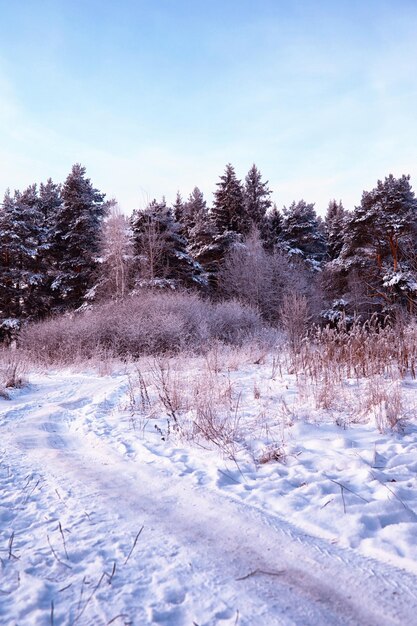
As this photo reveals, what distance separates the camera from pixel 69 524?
7.78 feet

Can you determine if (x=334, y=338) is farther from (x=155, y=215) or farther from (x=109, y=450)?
(x=155, y=215)

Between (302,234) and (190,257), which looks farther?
(302,234)

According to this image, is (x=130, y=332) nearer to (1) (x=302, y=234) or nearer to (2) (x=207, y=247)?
(2) (x=207, y=247)

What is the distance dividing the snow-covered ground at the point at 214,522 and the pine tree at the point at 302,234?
29362 mm

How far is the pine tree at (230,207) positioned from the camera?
101 ft

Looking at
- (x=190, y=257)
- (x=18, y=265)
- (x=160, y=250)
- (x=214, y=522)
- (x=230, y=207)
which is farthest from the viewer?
(x=230, y=207)

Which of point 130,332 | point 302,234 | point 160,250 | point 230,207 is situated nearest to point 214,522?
point 130,332

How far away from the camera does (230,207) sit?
30.9 metres

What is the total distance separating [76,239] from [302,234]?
1925 cm

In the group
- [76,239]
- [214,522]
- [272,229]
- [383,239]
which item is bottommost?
[214,522]

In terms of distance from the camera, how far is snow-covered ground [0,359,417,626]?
168 centimetres

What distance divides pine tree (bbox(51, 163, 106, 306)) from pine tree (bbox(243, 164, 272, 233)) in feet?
40.4

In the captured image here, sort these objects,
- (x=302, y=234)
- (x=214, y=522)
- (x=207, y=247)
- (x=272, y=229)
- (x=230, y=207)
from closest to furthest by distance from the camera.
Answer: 1. (x=214, y=522)
2. (x=207, y=247)
3. (x=230, y=207)
4. (x=302, y=234)
5. (x=272, y=229)

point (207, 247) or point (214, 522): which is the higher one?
point (207, 247)
